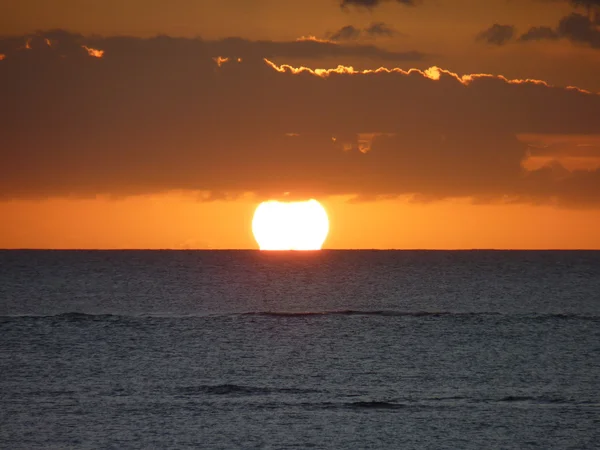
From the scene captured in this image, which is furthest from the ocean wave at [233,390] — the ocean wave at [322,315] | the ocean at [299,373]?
the ocean wave at [322,315]

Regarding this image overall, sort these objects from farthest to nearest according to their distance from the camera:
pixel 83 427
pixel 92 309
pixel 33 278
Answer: pixel 33 278, pixel 92 309, pixel 83 427

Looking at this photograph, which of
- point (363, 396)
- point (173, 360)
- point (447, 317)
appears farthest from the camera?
point (447, 317)

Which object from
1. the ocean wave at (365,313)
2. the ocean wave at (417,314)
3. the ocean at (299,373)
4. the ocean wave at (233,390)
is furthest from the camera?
the ocean wave at (365,313)

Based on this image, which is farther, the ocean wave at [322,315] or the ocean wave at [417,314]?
the ocean wave at [417,314]

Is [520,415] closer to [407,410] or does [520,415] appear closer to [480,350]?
[407,410]

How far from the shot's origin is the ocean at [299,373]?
1465 inches

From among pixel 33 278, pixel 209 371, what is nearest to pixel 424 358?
pixel 209 371

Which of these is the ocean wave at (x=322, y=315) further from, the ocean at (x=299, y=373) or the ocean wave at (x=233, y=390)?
the ocean wave at (x=233, y=390)

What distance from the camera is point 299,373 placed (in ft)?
175

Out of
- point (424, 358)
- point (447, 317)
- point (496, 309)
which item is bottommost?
point (424, 358)

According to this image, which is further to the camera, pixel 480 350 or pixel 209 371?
pixel 480 350

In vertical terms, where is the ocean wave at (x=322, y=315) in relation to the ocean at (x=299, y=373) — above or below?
above

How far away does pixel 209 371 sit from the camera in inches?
2131

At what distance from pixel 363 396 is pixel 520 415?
7.83 metres
